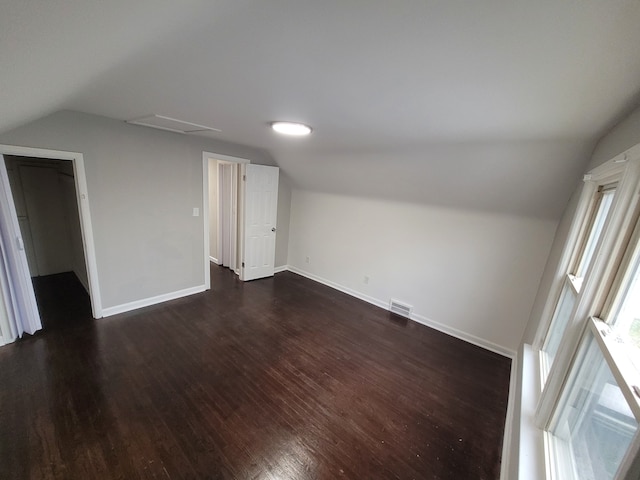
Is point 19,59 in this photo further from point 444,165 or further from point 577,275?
point 577,275

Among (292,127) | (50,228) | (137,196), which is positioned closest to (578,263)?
(292,127)

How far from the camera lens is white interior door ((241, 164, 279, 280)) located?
13.7 ft

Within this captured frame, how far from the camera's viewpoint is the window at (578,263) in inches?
66.6

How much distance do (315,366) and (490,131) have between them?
8.44 ft

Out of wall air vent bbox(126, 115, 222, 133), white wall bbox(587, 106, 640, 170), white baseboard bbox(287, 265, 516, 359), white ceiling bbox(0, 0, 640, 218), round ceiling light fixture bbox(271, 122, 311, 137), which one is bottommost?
white baseboard bbox(287, 265, 516, 359)

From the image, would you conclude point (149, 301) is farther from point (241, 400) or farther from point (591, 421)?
point (591, 421)

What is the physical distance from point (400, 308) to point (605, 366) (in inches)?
110

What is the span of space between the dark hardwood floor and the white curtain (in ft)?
0.55

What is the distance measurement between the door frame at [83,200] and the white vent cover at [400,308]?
3877 millimetres

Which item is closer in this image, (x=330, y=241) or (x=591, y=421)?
(x=591, y=421)

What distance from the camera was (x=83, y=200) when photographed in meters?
2.71

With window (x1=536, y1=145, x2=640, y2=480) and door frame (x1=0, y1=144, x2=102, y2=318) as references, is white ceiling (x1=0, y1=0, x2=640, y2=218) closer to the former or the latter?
window (x1=536, y1=145, x2=640, y2=480)


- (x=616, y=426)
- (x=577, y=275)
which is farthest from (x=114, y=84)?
(x=577, y=275)

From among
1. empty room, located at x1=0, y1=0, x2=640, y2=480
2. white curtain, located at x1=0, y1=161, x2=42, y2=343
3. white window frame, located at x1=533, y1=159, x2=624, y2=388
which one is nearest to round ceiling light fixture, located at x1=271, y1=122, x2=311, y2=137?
empty room, located at x1=0, y1=0, x2=640, y2=480
